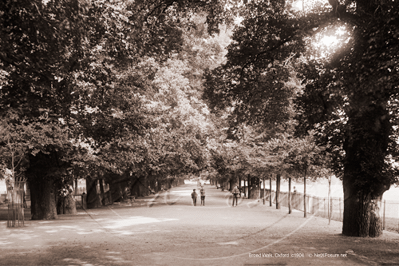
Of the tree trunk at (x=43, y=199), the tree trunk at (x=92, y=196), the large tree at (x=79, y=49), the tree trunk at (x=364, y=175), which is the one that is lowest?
the tree trunk at (x=92, y=196)

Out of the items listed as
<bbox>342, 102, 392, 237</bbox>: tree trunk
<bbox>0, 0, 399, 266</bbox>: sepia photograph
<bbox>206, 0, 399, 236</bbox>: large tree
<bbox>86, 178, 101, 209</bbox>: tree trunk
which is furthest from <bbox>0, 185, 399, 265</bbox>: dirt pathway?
<bbox>86, 178, 101, 209</bbox>: tree trunk

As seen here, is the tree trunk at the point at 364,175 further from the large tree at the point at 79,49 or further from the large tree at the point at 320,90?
the large tree at the point at 79,49

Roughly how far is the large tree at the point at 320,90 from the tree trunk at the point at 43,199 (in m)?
12.6

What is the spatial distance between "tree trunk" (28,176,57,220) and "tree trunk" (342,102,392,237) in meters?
15.9

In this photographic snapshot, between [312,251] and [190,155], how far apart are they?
739 inches

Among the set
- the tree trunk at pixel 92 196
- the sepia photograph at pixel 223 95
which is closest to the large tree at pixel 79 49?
the sepia photograph at pixel 223 95

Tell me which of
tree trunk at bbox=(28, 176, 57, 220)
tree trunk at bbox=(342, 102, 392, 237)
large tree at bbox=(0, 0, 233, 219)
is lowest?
tree trunk at bbox=(28, 176, 57, 220)

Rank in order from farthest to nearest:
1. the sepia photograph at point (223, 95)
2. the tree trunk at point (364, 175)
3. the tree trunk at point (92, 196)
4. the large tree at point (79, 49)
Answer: the tree trunk at point (92, 196) → the tree trunk at point (364, 175) → the sepia photograph at point (223, 95) → the large tree at point (79, 49)

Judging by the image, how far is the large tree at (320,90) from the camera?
10.2 meters

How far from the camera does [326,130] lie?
13555 millimetres

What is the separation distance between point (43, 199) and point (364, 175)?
17.1 metres

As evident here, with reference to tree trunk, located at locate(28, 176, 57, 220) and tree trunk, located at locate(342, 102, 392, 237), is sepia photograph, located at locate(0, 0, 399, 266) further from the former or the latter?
tree trunk, located at locate(28, 176, 57, 220)

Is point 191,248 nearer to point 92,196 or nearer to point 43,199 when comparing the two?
point 43,199

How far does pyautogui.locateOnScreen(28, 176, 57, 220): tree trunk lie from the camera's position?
21.3 meters
